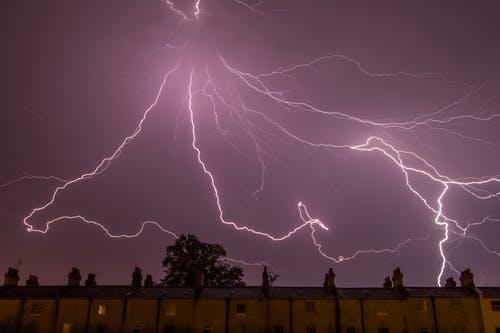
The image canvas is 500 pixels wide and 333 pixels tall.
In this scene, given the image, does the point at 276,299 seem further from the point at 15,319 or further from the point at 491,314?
the point at 15,319

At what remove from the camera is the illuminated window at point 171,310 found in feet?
126

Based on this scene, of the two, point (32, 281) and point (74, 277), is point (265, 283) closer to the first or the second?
point (74, 277)

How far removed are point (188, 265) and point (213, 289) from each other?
58.3 ft

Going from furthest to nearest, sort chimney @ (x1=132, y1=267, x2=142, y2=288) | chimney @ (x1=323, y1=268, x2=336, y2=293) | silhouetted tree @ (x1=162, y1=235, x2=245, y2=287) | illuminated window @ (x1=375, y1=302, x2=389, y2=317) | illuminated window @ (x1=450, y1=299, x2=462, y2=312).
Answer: silhouetted tree @ (x1=162, y1=235, x2=245, y2=287)
chimney @ (x1=132, y1=267, x2=142, y2=288)
chimney @ (x1=323, y1=268, x2=336, y2=293)
illuminated window @ (x1=375, y1=302, x2=389, y2=317)
illuminated window @ (x1=450, y1=299, x2=462, y2=312)

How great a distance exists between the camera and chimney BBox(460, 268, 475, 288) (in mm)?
40438

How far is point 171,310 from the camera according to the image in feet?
127

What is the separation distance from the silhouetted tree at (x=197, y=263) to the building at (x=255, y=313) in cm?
1849

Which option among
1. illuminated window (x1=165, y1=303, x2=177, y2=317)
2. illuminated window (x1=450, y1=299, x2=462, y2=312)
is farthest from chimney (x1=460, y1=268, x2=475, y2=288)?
illuminated window (x1=165, y1=303, x2=177, y2=317)

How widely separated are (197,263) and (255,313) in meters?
21.1

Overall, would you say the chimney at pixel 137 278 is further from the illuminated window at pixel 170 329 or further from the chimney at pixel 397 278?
the chimney at pixel 397 278

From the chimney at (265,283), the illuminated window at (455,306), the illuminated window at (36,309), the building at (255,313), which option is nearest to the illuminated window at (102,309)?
the building at (255,313)

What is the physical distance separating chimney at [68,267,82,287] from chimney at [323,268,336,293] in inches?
797

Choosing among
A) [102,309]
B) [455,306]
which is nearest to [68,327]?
[102,309]

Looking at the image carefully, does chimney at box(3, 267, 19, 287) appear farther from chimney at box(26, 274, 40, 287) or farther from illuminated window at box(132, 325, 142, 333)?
illuminated window at box(132, 325, 142, 333)
